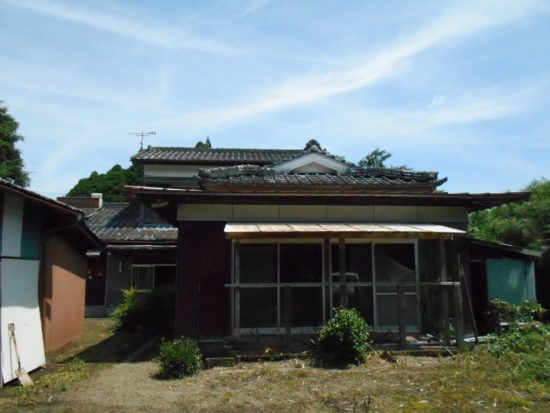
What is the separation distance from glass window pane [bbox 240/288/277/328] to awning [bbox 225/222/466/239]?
1441 millimetres

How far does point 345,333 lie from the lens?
24.8 ft

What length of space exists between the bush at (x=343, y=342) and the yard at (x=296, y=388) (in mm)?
236

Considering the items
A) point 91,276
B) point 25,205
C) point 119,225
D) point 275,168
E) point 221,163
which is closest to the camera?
point 25,205

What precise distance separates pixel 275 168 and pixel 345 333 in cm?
672

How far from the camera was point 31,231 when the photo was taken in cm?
798

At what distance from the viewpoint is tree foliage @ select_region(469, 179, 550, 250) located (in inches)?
550

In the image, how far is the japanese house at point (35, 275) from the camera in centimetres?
688

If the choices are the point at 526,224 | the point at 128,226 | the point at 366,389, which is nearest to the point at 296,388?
the point at 366,389

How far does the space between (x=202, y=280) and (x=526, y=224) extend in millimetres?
10541

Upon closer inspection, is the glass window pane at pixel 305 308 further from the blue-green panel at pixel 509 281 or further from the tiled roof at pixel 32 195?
the tiled roof at pixel 32 195

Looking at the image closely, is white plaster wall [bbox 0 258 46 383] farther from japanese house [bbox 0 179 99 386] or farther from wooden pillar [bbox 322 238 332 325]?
wooden pillar [bbox 322 238 332 325]

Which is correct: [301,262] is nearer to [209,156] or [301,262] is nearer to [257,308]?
[257,308]

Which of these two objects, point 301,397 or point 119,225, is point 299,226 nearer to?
point 301,397

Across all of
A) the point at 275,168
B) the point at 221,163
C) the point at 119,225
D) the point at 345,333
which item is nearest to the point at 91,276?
the point at 119,225
